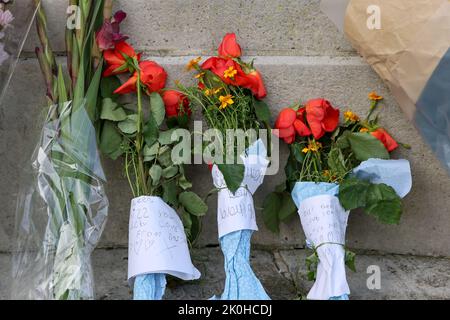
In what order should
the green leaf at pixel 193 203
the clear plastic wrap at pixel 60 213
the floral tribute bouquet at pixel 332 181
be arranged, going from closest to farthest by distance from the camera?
1. the clear plastic wrap at pixel 60 213
2. the floral tribute bouquet at pixel 332 181
3. the green leaf at pixel 193 203

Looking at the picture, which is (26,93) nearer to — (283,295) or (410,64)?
(283,295)

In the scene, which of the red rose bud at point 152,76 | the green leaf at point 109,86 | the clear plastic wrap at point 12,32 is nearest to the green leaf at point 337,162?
the red rose bud at point 152,76

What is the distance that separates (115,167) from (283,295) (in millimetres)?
590

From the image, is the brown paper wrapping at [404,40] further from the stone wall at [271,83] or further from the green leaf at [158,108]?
the green leaf at [158,108]

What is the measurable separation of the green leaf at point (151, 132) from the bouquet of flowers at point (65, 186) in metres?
0.13

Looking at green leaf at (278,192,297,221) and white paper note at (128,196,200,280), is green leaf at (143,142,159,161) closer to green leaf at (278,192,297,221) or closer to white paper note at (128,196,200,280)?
white paper note at (128,196,200,280)

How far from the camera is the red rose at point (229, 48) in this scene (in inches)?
66.8

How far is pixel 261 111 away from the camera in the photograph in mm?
1681

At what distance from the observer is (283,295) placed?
5.08 ft

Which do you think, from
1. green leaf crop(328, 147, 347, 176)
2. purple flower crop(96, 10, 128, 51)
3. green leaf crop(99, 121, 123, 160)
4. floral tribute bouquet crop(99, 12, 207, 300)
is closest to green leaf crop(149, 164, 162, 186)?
floral tribute bouquet crop(99, 12, 207, 300)

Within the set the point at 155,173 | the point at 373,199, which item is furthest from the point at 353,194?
the point at 155,173

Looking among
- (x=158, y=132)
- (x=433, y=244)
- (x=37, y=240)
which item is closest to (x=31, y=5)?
(x=158, y=132)

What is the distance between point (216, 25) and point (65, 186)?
0.63 m

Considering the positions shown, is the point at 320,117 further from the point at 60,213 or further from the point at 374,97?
the point at 60,213
